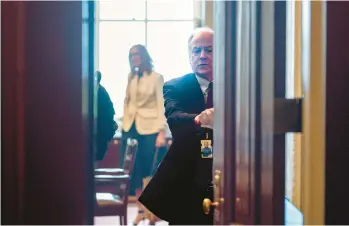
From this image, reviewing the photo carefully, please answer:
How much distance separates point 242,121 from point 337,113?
8.3 inches

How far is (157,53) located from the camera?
5621 mm

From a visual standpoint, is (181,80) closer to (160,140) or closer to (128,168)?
(128,168)

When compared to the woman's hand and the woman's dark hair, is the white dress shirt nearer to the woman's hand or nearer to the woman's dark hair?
the woman's dark hair

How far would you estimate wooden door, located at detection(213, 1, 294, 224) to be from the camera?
1127mm

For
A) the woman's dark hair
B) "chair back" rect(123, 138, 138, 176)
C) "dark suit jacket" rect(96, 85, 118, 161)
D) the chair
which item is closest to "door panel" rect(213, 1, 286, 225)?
"dark suit jacket" rect(96, 85, 118, 161)

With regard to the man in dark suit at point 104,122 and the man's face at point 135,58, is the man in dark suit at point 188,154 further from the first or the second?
the man's face at point 135,58

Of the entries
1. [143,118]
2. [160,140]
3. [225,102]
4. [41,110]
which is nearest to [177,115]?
[225,102]

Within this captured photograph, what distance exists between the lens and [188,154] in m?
2.13

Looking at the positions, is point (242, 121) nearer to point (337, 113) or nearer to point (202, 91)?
point (337, 113)

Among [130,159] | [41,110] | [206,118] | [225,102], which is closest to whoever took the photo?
[41,110]

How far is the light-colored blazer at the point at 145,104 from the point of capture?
15.6ft

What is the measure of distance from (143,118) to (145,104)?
14 cm

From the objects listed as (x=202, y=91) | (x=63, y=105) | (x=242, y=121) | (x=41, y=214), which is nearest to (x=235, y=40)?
(x=242, y=121)

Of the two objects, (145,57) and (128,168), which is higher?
(145,57)
